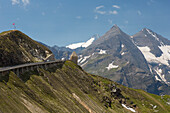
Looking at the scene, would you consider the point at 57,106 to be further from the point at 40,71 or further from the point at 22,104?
the point at 40,71

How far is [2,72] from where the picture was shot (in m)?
52.5

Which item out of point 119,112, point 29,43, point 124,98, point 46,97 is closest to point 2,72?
point 46,97

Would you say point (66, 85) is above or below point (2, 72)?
below

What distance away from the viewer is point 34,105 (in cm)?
4922

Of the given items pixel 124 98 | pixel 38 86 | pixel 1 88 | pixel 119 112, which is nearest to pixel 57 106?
pixel 38 86

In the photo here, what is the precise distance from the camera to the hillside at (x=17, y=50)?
269ft

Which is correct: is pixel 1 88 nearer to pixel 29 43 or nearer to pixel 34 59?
pixel 34 59

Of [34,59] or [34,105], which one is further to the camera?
[34,59]

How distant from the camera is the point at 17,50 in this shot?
94438mm

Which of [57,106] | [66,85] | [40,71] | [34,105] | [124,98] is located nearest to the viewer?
[34,105]

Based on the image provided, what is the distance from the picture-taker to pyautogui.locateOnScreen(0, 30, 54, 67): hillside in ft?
269

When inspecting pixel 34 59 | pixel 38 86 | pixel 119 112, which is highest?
pixel 34 59

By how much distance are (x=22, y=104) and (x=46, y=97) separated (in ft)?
57.0

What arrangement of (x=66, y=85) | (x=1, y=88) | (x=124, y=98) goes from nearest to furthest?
(x=1, y=88)
(x=66, y=85)
(x=124, y=98)
